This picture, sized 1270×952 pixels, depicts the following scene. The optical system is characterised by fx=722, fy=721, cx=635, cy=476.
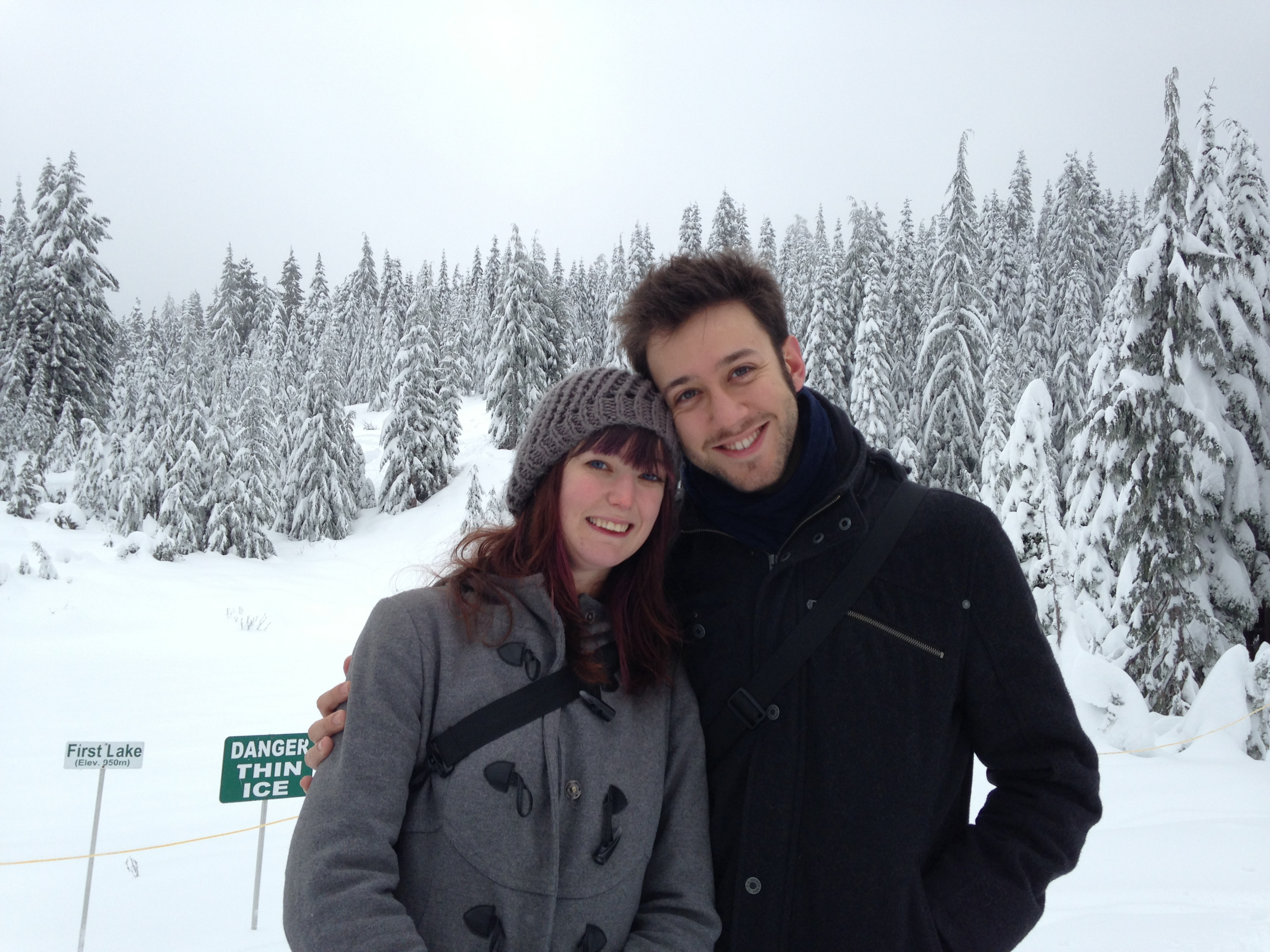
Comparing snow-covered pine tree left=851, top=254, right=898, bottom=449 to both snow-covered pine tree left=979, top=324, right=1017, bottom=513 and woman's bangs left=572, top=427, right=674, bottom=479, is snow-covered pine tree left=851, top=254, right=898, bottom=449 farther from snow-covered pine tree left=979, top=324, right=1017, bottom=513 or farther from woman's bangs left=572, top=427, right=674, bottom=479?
woman's bangs left=572, top=427, right=674, bottom=479

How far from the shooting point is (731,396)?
7.81 feet

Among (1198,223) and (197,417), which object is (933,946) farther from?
(197,417)

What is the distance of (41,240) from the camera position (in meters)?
31.0

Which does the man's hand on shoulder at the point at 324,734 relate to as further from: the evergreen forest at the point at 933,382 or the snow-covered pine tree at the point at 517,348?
the snow-covered pine tree at the point at 517,348

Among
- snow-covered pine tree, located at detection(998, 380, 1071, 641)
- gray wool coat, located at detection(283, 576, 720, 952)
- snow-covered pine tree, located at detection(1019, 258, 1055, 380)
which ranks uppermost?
snow-covered pine tree, located at detection(1019, 258, 1055, 380)

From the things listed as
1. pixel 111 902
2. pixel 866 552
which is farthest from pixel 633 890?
pixel 111 902

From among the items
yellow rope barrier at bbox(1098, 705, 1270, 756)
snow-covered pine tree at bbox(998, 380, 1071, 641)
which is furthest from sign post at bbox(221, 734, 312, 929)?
snow-covered pine tree at bbox(998, 380, 1071, 641)

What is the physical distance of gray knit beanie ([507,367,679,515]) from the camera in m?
2.27

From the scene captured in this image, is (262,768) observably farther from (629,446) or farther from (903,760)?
(903,760)

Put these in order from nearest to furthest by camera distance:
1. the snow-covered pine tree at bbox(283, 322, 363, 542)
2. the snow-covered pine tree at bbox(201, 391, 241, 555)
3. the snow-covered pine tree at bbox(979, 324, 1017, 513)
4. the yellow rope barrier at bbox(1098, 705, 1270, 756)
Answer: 1. the yellow rope barrier at bbox(1098, 705, 1270, 756)
2. the snow-covered pine tree at bbox(979, 324, 1017, 513)
3. the snow-covered pine tree at bbox(201, 391, 241, 555)
4. the snow-covered pine tree at bbox(283, 322, 363, 542)

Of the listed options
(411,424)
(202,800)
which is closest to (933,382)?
(411,424)

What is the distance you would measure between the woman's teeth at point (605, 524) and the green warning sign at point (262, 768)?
16.3ft

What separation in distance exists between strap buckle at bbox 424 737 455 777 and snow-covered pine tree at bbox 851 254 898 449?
89.7 ft

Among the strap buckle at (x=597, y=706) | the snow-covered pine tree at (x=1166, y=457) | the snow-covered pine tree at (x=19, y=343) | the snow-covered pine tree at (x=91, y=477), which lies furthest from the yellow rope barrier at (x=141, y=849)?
the snow-covered pine tree at (x=19, y=343)
